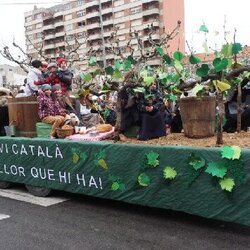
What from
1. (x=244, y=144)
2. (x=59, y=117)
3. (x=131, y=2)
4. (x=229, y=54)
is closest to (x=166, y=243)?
(x=244, y=144)

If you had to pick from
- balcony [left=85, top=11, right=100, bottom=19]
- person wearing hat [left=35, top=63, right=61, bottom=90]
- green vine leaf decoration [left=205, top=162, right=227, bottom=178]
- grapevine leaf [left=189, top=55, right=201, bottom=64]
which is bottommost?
green vine leaf decoration [left=205, top=162, right=227, bottom=178]

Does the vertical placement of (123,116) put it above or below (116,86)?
below

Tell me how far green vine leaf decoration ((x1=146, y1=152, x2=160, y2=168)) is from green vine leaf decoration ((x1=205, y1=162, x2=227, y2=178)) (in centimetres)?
65

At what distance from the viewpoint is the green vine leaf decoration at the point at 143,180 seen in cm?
502

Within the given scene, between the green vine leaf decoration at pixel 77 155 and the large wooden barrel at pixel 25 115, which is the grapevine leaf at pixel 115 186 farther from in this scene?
the large wooden barrel at pixel 25 115

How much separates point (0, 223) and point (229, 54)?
133 inches

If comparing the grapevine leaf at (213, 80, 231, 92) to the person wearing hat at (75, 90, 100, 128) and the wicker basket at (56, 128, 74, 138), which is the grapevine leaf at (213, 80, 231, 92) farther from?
the person wearing hat at (75, 90, 100, 128)

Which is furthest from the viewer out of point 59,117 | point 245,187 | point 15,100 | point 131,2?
point 131,2

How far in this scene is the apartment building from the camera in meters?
58.8

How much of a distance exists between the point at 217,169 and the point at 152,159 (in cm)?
82

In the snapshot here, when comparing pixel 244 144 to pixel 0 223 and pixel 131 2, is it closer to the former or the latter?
pixel 0 223

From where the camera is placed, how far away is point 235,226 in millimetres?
4805

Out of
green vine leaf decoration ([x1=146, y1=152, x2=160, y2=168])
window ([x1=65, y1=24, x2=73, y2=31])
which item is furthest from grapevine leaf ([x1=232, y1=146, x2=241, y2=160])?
window ([x1=65, y1=24, x2=73, y2=31])

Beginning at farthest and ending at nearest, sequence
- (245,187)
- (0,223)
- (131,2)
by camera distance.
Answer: (131,2), (0,223), (245,187)
